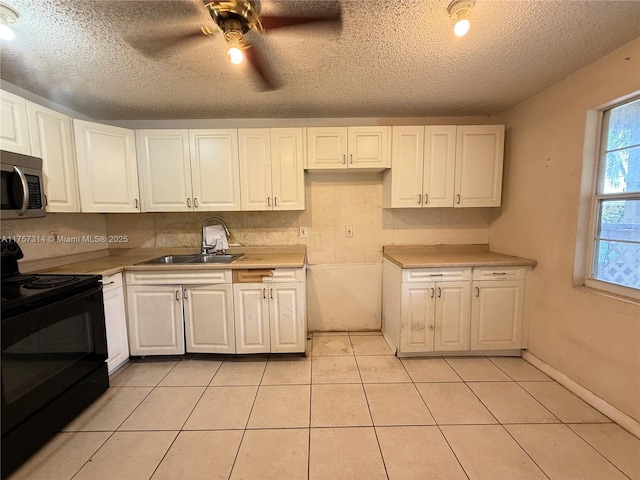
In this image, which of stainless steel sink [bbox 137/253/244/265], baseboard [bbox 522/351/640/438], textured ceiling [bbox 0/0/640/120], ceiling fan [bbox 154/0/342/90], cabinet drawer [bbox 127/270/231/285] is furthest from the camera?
stainless steel sink [bbox 137/253/244/265]

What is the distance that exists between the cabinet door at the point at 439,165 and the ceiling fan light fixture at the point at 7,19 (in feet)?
9.15

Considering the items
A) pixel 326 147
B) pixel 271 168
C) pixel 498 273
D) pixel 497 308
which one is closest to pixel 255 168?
pixel 271 168

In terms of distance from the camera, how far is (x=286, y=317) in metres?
2.36

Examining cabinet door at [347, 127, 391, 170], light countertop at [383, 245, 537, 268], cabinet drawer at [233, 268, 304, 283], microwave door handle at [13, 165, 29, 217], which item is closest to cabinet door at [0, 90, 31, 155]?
microwave door handle at [13, 165, 29, 217]

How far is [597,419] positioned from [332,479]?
175 cm

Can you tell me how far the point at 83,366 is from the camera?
1.78 m

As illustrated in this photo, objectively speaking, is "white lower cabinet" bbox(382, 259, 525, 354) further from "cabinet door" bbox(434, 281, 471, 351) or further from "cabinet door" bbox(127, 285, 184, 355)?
"cabinet door" bbox(127, 285, 184, 355)

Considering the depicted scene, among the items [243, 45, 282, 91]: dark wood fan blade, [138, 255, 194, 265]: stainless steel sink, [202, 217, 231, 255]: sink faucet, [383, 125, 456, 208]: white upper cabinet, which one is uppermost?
[243, 45, 282, 91]: dark wood fan blade

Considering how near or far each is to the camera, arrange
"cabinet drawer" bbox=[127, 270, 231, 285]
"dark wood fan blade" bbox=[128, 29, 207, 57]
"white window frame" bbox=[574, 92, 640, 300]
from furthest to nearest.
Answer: "cabinet drawer" bbox=[127, 270, 231, 285] < "white window frame" bbox=[574, 92, 640, 300] < "dark wood fan blade" bbox=[128, 29, 207, 57]

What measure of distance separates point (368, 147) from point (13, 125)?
8.55ft

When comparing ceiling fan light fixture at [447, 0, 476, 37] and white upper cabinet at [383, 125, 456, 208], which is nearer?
ceiling fan light fixture at [447, 0, 476, 37]

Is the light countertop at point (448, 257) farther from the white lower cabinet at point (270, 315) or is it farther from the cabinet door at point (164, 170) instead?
the cabinet door at point (164, 170)

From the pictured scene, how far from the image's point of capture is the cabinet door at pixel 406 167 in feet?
8.23

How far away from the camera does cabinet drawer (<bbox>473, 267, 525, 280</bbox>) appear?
2.33 metres
